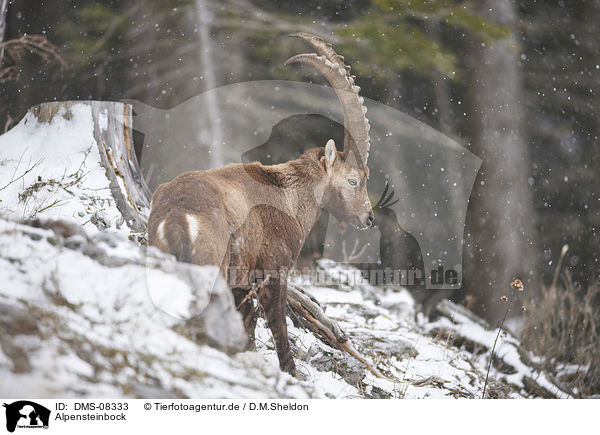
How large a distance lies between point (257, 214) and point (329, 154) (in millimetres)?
611

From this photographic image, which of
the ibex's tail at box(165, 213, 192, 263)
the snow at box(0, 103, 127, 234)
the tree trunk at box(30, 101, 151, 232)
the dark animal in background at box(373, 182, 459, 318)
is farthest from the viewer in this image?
the dark animal in background at box(373, 182, 459, 318)

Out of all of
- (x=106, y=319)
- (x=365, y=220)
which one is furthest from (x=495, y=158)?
(x=106, y=319)

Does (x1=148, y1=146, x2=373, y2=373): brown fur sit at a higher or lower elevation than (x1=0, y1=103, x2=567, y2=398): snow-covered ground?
higher

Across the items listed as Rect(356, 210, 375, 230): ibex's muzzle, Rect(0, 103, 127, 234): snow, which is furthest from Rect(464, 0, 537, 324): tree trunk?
Rect(0, 103, 127, 234): snow

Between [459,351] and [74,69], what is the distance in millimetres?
3160

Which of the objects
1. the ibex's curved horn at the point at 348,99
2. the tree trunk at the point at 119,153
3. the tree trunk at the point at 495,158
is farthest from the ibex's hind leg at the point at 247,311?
the tree trunk at the point at 495,158

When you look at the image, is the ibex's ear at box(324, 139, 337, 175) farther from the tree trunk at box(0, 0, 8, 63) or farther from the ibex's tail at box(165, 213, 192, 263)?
the tree trunk at box(0, 0, 8, 63)

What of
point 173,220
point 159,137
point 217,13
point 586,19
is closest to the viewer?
point 173,220

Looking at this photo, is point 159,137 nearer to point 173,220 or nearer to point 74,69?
point 74,69

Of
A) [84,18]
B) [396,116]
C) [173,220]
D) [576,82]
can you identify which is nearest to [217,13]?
[84,18]

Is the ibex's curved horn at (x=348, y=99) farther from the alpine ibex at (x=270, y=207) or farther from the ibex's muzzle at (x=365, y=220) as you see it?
the ibex's muzzle at (x=365, y=220)

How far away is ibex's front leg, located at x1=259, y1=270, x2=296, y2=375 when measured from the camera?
2.51m

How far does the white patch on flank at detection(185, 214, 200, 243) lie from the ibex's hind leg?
0.50 m
